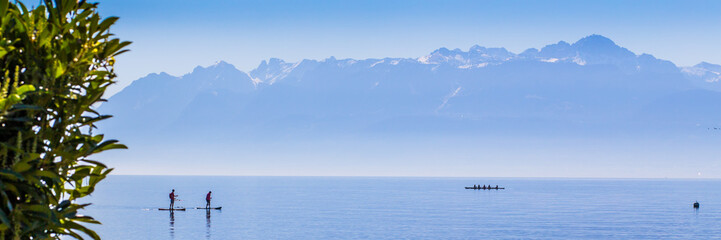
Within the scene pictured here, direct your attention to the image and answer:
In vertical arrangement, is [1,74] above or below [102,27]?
below

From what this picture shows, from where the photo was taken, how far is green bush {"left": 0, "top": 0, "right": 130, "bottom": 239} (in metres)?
10.4

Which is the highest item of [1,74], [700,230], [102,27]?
[102,27]

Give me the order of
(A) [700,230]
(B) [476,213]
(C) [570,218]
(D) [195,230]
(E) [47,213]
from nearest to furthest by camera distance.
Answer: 1. (E) [47,213]
2. (D) [195,230]
3. (A) [700,230]
4. (C) [570,218]
5. (B) [476,213]

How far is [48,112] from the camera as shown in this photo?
36.0 ft

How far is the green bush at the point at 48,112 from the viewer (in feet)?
34.0

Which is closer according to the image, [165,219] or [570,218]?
[165,219]

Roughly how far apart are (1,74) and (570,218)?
343 ft

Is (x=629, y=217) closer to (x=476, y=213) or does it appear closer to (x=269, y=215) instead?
(x=476, y=213)

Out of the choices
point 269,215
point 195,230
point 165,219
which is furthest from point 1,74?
point 269,215

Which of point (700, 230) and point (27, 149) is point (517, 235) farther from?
point (27, 149)

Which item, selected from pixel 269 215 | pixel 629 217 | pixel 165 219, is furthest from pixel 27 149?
pixel 629 217

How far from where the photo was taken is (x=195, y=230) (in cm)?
7831

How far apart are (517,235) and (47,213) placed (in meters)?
72.3

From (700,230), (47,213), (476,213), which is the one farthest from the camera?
(476,213)
